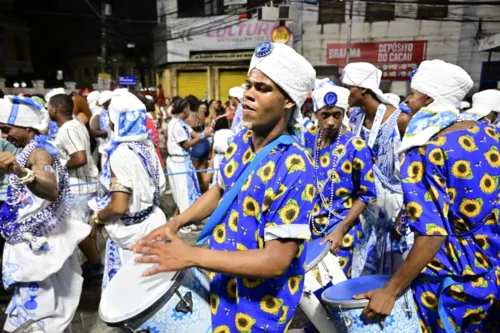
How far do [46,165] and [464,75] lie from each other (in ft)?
8.64

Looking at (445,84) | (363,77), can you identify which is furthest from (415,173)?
(363,77)

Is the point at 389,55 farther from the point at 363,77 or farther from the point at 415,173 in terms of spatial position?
the point at 415,173

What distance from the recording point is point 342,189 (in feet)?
9.45

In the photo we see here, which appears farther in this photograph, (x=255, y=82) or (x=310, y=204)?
(x=255, y=82)

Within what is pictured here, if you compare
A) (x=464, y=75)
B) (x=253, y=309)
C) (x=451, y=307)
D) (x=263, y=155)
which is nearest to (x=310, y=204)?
(x=263, y=155)

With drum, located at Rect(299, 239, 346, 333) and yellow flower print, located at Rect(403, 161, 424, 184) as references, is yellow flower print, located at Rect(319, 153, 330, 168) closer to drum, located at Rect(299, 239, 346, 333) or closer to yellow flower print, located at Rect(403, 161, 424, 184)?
drum, located at Rect(299, 239, 346, 333)

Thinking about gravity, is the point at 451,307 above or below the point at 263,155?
below

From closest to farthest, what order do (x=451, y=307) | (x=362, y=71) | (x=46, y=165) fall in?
(x=451, y=307) < (x=46, y=165) < (x=362, y=71)

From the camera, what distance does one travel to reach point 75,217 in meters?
2.88

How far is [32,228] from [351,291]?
2219 millimetres

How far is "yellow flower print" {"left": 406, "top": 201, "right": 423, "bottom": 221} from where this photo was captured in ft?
5.46

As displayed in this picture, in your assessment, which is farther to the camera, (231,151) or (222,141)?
(222,141)

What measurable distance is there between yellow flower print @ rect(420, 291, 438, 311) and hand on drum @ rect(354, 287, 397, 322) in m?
0.21

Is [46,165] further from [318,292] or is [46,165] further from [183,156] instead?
[183,156]
